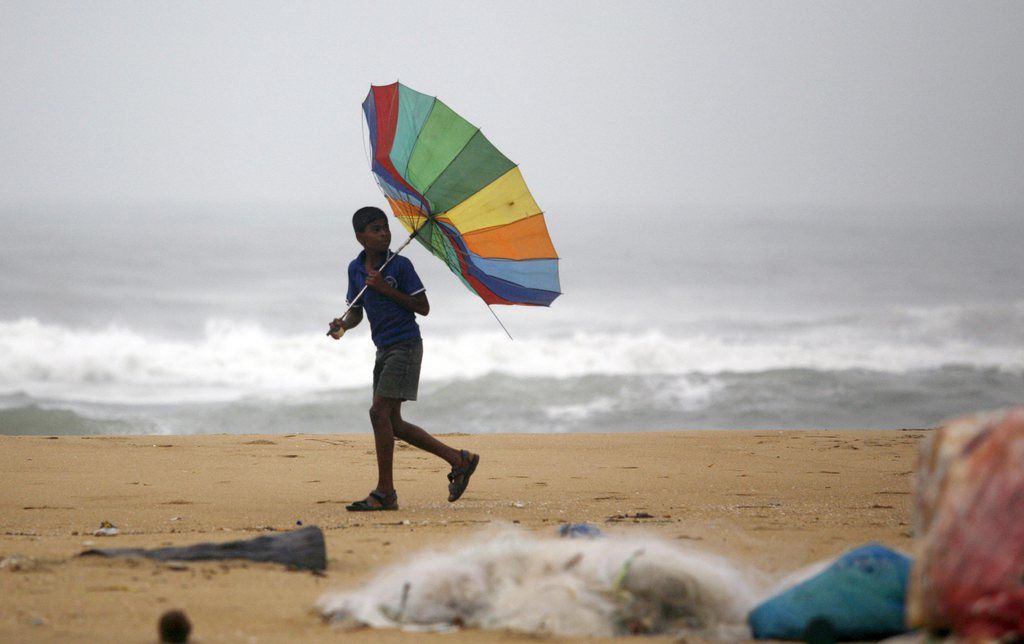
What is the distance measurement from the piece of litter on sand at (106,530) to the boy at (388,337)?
138cm

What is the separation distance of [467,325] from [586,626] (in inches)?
812

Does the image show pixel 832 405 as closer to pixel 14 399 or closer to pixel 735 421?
pixel 735 421

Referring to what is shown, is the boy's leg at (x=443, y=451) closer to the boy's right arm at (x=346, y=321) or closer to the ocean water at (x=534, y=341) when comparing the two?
the boy's right arm at (x=346, y=321)

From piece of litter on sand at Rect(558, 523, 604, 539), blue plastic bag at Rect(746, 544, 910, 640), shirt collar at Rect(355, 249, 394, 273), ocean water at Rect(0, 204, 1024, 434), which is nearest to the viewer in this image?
blue plastic bag at Rect(746, 544, 910, 640)

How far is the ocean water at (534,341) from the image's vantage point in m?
16.4

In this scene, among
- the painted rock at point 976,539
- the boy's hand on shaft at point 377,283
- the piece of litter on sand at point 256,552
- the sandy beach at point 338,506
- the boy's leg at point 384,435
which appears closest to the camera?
the painted rock at point 976,539

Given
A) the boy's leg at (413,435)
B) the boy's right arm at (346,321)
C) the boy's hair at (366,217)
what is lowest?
the boy's leg at (413,435)

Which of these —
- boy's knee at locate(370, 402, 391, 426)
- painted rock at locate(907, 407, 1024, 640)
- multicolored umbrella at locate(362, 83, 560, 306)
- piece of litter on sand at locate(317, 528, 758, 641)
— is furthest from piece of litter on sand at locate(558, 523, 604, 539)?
multicolored umbrella at locate(362, 83, 560, 306)

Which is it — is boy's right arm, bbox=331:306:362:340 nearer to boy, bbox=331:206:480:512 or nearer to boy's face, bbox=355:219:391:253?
boy, bbox=331:206:480:512

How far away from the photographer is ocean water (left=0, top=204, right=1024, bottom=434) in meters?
16.4

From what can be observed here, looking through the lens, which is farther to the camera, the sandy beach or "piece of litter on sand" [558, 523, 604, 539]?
"piece of litter on sand" [558, 523, 604, 539]

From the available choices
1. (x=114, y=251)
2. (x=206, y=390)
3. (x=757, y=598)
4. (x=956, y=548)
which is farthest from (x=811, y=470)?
(x=114, y=251)

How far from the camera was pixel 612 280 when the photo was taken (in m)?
34.2

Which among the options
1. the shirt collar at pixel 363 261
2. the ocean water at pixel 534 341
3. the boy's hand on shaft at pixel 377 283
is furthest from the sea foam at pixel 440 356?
the boy's hand on shaft at pixel 377 283
